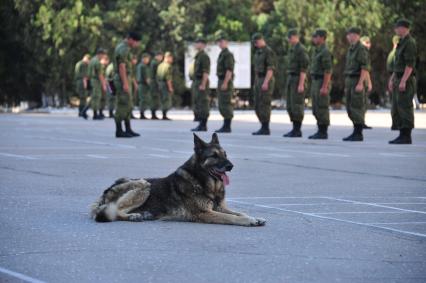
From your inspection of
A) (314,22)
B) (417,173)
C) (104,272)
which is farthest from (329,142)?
(314,22)

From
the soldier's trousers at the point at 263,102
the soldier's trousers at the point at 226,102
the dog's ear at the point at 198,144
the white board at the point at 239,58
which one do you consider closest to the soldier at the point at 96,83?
the soldier's trousers at the point at 226,102

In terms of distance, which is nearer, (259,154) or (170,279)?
(170,279)

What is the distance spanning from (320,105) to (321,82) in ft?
1.64

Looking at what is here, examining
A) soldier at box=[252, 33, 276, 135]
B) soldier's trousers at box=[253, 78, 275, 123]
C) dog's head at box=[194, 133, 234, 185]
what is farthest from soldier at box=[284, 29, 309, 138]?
dog's head at box=[194, 133, 234, 185]

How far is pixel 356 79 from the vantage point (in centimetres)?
2502

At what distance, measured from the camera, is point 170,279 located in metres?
7.78

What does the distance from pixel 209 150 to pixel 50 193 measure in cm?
338

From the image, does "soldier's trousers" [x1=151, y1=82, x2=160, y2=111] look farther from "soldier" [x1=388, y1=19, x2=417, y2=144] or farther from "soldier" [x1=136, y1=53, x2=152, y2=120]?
"soldier" [x1=388, y1=19, x2=417, y2=144]

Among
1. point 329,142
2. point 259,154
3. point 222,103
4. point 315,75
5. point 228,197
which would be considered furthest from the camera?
point 222,103

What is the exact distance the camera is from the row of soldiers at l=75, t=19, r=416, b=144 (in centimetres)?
2358

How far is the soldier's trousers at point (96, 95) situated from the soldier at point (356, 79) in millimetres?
16901

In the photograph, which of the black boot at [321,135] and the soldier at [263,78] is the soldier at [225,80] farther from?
the black boot at [321,135]

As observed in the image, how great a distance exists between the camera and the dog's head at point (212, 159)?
1044 cm

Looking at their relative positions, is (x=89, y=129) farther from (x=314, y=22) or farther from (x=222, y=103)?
(x=314, y=22)
